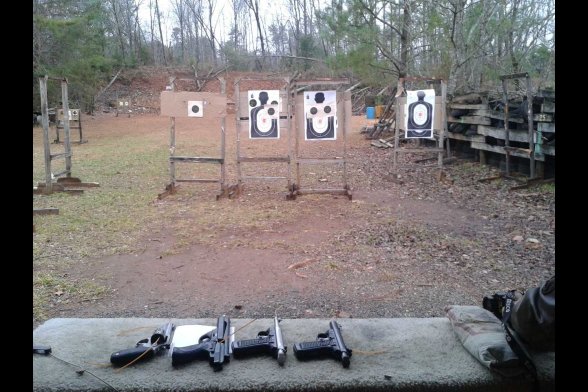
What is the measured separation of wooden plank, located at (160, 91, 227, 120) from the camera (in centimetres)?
692

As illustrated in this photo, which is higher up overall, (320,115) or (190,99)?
(190,99)

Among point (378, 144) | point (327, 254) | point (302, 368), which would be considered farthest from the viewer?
point (378, 144)

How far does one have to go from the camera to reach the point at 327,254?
454 cm

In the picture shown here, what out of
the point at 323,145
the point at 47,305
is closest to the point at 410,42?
the point at 323,145

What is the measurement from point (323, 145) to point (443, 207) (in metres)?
6.98

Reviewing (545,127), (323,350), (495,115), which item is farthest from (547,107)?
(323,350)

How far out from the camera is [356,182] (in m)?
8.09

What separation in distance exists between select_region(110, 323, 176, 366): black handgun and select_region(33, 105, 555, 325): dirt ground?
3.70ft

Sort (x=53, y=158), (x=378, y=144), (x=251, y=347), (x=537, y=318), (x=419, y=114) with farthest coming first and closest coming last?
(x=378, y=144) < (x=419, y=114) < (x=53, y=158) < (x=251, y=347) < (x=537, y=318)

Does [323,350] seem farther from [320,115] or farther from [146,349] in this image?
[320,115]

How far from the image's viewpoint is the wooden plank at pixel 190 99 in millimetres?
6917

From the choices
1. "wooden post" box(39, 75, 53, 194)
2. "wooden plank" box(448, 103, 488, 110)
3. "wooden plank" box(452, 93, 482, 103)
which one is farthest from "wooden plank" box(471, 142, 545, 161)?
"wooden post" box(39, 75, 53, 194)

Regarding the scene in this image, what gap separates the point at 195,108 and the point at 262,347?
5366 millimetres
